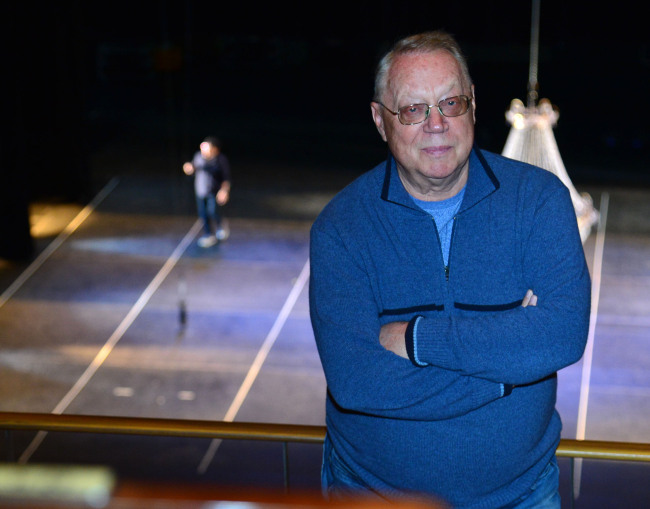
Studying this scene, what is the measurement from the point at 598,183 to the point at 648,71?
4977 millimetres

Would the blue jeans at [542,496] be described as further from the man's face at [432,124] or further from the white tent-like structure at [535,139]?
the white tent-like structure at [535,139]

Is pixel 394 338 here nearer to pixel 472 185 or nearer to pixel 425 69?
pixel 472 185

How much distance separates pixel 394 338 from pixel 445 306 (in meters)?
0.11

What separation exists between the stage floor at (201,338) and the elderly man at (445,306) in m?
4.41

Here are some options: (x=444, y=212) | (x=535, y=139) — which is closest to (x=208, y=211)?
(x=535, y=139)

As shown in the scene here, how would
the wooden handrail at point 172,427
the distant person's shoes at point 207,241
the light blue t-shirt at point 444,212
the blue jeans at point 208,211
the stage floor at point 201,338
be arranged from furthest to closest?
the distant person's shoes at point 207,241
the blue jeans at point 208,211
the stage floor at point 201,338
the wooden handrail at point 172,427
the light blue t-shirt at point 444,212

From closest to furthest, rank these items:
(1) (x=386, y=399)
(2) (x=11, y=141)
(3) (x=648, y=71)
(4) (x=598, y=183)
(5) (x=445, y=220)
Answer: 1. (1) (x=386, y=399)
2. (5) (x=445, y=220)
3. (2) (x=11, y=141)
4. (4) (x=598, y=183)
5. (3) (x=648, y=71)

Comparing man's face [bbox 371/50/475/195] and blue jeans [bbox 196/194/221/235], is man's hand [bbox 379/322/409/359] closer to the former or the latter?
man's face [bbox 371/50/475/195]

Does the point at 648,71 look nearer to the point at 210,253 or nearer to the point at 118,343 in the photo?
the point at 210,253

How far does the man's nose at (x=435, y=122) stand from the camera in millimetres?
1621

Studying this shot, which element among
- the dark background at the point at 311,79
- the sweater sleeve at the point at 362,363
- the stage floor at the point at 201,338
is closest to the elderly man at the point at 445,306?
the sweater sleeve at the point at 362,363

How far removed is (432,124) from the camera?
1625 millimetres

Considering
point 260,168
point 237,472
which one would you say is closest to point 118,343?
point 237,472

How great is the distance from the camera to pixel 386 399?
157cm
